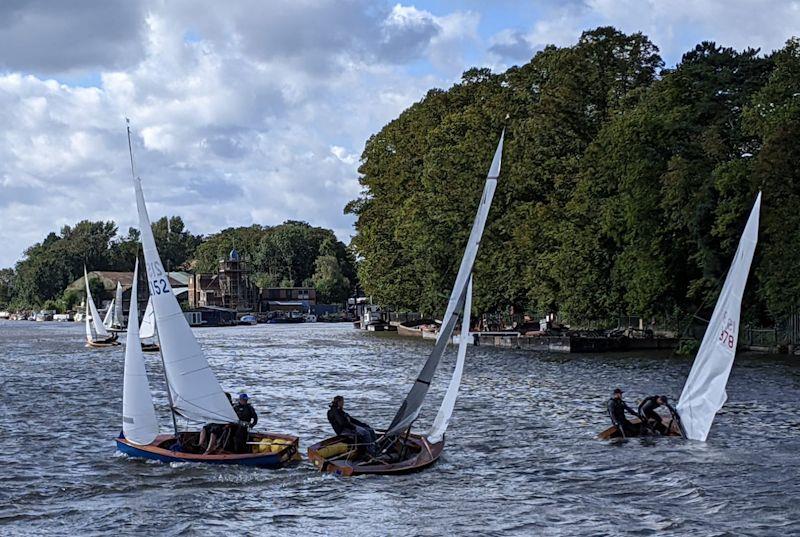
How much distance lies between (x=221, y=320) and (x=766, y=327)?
137m

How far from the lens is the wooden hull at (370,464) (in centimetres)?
2339

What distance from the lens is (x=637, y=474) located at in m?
24.2

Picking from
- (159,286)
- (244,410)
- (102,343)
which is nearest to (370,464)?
(244,410)

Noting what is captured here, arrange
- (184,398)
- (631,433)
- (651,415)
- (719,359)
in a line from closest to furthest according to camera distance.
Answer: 1. (184,398)
2. (719,359)
3. (631,433)
4. (651,415)

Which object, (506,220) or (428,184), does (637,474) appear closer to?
(506,220)

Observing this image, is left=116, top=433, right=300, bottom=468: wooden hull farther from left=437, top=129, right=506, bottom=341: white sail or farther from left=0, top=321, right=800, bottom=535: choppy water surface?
left=437, top=129, right=506, bottom=341: white sail

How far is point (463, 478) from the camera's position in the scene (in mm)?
23844

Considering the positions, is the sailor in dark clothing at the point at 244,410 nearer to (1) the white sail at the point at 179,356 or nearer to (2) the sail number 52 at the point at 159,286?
(1) the white sail at the point at 179,356

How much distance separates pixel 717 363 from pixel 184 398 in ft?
47.4

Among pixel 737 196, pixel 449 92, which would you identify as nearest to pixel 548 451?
pixel 737 196

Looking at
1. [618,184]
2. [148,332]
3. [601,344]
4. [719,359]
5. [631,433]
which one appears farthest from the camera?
[148,332]

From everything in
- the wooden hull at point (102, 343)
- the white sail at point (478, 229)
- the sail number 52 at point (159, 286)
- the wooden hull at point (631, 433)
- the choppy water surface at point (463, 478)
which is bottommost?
the choppy water surface at point (463, 478)

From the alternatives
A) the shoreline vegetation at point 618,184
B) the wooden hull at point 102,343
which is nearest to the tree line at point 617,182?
the shoreline vegetation at point 618,184

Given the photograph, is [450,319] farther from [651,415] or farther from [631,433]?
[651,415]
